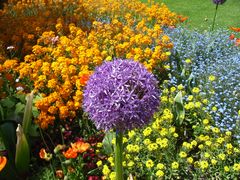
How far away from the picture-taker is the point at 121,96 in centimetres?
201

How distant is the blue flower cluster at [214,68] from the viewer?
4062 millimetres

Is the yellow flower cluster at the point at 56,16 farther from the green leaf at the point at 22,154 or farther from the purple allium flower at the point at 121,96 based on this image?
the purple allium flower at the point at 121,96

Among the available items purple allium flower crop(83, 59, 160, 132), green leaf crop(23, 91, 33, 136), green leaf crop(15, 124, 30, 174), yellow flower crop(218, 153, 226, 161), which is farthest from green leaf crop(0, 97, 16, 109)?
yellow flower crop(218, 153, 226, 161)

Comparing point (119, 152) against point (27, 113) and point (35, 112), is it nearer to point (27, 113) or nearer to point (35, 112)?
point (27, 113)

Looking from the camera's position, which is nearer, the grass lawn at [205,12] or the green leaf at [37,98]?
the green leaf at [37,98]

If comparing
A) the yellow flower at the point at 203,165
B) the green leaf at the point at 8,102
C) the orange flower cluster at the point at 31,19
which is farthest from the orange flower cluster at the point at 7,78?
the yellow flower at the point at 203,165

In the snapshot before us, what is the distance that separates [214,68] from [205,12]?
6466 millimetres

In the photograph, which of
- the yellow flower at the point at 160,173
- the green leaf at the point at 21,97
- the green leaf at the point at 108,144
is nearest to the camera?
the yellow flower at the point at 160,173

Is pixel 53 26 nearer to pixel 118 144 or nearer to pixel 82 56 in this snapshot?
pixel 82 56

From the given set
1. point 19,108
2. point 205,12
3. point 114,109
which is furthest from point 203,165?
point 205,12

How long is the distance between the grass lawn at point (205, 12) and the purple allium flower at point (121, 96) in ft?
24.5

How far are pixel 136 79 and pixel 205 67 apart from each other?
3151 millimetres

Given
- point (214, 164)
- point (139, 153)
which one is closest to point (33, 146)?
point (139, 153)

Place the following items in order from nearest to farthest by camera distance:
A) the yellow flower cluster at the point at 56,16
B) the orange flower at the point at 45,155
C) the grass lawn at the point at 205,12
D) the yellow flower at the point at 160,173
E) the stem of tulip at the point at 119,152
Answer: the stem of tulip at the point at 119,152, the orange flower at the point at 45,155, the yellow flower at the point at 160,173, the yellow flower cluster at the point at 56,16, the grass lawn at the point at 205,12
